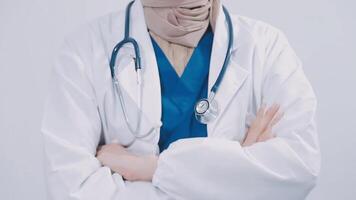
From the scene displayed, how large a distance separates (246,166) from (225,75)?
0.26 m

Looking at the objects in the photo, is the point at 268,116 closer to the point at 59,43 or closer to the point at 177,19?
→ the point at 177,19

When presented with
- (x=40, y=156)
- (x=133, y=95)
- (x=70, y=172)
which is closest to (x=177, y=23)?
(x=133, y=95)

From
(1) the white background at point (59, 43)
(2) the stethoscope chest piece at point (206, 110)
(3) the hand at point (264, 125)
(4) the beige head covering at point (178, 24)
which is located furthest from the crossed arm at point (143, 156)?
(1) the white background at point (59, 43)

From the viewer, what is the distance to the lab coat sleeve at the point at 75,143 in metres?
1.36

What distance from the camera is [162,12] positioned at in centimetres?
150

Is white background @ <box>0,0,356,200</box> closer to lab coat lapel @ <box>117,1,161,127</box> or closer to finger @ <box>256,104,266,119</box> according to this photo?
lab coat lapel @ <box>117,1,161,127</box>

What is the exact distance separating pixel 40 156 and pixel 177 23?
786 mm

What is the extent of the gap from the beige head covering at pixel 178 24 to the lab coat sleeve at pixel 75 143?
21cm

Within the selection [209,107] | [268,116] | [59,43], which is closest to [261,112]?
[268,116]

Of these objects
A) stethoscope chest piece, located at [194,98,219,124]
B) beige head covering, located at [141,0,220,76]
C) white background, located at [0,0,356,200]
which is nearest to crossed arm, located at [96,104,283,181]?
stethoscope chest piece, located at [194,98,219,124]

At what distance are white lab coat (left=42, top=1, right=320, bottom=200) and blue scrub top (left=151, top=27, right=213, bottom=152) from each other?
0.03m

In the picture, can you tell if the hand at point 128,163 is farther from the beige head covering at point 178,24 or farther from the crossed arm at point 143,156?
the beige head covering at point 178,24

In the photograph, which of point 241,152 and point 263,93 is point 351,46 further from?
point 241,152

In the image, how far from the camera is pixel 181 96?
1.47 metres
